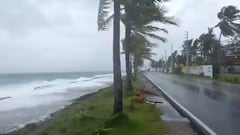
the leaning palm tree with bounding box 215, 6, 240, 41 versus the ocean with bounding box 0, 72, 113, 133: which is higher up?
the leaning palm tree with bounding box 215, 6, 240, 41

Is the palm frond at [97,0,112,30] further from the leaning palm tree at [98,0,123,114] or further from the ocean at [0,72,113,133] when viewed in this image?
the ocean at [0,72,113,133]

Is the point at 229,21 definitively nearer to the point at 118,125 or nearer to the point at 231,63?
the point at 231,63

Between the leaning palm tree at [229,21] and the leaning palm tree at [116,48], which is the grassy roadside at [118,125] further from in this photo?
the leaning palm tree at [229,21]

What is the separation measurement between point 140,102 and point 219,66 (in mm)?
39893

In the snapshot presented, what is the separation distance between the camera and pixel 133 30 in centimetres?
2816

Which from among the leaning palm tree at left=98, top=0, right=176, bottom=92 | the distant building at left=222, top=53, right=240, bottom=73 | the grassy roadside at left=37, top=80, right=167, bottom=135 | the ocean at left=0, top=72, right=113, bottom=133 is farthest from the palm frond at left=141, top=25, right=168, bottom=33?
the distant building at left=222, top=53, right=240, bottom=73

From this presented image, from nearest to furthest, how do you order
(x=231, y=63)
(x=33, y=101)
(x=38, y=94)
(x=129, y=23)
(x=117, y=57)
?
1. (x=117, y=57)
2. (x=129, y=23)
3. (x=33, y=101)
4. (x=38, y=94)
5. (x=231, y=63)

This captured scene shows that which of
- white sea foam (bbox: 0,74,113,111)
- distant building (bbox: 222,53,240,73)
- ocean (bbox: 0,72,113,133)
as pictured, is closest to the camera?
ocean (bbox: 0,72,113,133)

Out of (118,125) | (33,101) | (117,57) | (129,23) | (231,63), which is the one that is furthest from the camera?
(231,63)

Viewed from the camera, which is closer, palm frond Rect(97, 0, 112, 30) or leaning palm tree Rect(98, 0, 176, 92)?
palm frond Rect(97, 0, 112, 30)

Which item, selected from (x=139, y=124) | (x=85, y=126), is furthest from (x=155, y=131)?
(x=85, y=126)

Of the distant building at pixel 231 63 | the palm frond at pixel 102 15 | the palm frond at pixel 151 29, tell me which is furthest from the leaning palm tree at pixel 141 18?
the distant building at pixel 231 63

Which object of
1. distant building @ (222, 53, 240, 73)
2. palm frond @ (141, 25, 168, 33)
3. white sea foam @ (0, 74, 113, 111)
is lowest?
white sea foam @ (0, 74, 113, 111)

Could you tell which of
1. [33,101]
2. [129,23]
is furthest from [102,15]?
[33,101]
